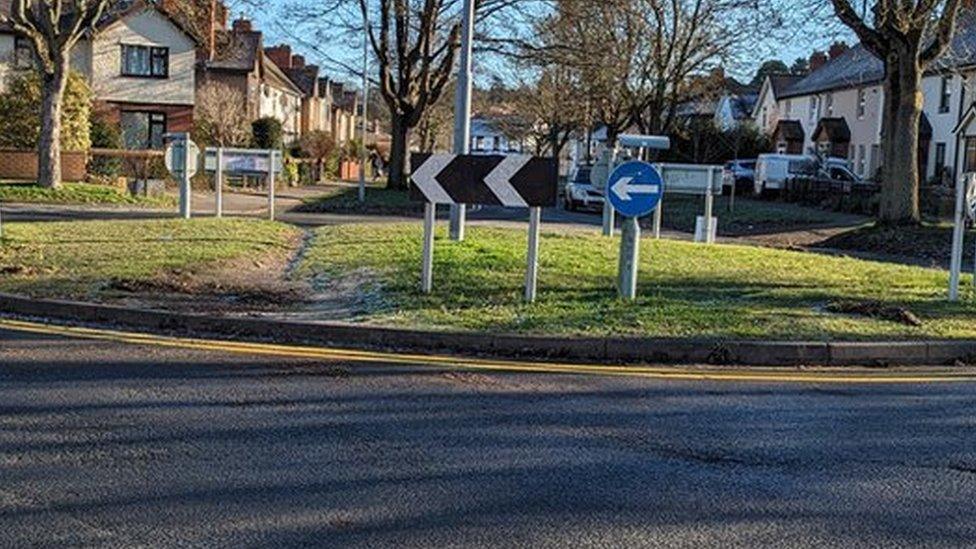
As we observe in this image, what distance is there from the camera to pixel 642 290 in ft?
38.8

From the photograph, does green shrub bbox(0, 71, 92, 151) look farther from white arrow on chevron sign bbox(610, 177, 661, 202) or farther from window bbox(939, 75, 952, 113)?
window bbox(939, 75, 952, 113)

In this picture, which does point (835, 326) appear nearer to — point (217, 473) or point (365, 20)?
point (217, 473)

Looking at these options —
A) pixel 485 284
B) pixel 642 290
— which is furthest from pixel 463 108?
pixel 642 290

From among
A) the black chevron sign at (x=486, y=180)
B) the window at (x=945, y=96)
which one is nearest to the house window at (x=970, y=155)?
the window at (x=945, y=96)

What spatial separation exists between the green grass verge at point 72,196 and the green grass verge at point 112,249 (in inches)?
336

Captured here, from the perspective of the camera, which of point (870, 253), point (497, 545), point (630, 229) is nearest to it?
point (497, 545)

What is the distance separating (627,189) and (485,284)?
6.78 ft

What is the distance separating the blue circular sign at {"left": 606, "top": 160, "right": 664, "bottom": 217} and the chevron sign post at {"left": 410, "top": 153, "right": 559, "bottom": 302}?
643 mm

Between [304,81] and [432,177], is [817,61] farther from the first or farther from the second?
[432,177]

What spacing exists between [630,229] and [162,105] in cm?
4344

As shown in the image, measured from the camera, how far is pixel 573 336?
9016 mm

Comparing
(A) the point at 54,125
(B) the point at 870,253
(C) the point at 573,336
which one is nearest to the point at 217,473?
(C) the point at 573,336

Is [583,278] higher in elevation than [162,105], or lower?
lower

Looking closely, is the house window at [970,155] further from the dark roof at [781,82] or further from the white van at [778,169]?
the dark roof at [781,82]
